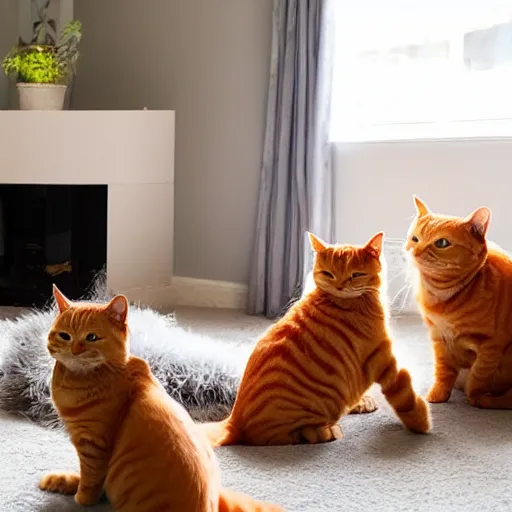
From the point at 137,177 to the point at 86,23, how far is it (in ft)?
3.49

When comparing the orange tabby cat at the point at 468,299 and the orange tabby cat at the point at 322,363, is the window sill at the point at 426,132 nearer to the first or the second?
the orange tabby cat at the point at 468,299

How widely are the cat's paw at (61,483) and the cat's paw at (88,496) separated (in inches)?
2.9

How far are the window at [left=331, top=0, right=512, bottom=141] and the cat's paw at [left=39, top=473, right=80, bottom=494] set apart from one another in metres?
2.20

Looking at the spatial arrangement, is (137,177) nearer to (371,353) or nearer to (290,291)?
(290,291)

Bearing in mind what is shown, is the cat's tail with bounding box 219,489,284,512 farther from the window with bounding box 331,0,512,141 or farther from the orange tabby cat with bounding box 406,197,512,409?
the window with bounding box 331,0,512,141

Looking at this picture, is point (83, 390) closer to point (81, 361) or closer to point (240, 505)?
point (81, 361)

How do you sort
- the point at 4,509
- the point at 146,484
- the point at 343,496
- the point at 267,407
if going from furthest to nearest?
the point at 267,407 < the point at 343,496 < the point at 4,509 < the point at 146,484

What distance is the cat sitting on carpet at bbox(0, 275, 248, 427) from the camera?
186 cm

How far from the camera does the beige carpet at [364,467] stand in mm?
1385

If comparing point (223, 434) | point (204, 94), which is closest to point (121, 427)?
point (223, 434)

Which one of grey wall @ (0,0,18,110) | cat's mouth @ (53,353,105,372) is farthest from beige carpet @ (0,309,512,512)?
grey wall @ (0,0,18,110)

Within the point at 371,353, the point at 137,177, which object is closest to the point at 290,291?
the point at 137,177

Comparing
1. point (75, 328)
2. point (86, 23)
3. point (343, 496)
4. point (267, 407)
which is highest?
point (86, 23)

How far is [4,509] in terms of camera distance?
4.28ft
